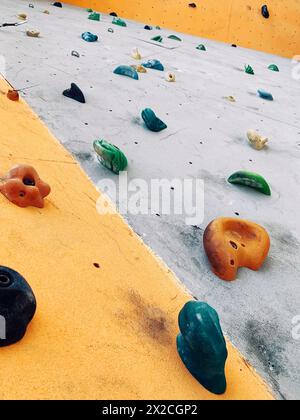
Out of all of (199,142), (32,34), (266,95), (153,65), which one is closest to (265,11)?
(266,95)

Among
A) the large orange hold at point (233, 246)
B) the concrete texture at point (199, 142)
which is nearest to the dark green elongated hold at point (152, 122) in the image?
the concrete texture at point (199, 142)

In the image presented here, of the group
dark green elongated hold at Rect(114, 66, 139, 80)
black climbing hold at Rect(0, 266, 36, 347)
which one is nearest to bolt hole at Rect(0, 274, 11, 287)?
black climbing hold at Rect(0, 266, 36, 347)

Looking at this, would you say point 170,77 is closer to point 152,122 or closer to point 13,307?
point 152,122

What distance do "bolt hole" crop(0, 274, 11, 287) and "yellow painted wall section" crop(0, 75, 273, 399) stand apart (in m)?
0.12

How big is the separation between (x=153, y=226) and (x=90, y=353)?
23.8 inches

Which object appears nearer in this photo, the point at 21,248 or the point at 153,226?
the point at 21,248

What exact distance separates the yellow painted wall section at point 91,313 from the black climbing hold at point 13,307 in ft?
0.09

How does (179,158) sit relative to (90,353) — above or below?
below

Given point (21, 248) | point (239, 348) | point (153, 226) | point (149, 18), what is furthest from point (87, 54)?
point (149, 18)

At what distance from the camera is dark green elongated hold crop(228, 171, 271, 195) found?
165cm

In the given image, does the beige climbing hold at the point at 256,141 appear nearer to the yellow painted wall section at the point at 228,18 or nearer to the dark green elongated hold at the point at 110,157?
the dark green elongated hold at the point at 110,157
